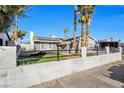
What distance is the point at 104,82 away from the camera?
8430 mm

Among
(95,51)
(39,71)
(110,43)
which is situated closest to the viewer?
(39,71)

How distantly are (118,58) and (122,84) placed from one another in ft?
36.5

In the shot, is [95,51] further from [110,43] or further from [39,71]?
[110,43]

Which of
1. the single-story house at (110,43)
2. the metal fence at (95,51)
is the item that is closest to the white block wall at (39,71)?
the metal fence at (95,51)

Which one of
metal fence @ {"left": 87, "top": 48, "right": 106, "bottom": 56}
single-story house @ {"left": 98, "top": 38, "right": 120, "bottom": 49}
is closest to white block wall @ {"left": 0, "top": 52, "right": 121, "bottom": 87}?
metal fence @ {"left": 87, "top": 48, "right": 106, "bottom": 56}

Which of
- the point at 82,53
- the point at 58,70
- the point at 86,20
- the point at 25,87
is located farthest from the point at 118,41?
the point at 25,87

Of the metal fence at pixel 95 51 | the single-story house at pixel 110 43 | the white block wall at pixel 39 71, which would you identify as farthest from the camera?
the single-story house at pixel 110 43

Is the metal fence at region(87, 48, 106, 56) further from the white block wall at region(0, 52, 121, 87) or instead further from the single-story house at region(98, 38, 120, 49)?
the single-story house at region(98, 38, 120, 49)

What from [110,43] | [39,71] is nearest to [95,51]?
[39,71]

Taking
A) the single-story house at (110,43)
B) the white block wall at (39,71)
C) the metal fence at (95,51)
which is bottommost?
the white block wall at (39,71)

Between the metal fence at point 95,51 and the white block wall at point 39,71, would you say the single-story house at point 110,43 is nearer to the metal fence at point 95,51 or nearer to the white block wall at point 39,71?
the metal fence at point 95,51

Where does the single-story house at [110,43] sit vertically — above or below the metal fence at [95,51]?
above
